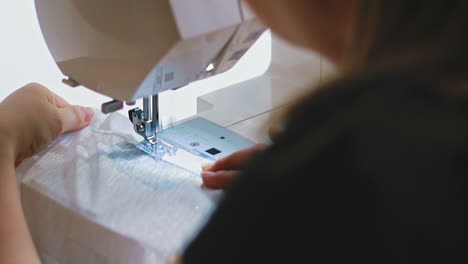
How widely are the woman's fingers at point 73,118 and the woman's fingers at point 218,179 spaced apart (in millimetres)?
281

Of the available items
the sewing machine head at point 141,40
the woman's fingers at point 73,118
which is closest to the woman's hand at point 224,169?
the sewing machine head at point 141,40

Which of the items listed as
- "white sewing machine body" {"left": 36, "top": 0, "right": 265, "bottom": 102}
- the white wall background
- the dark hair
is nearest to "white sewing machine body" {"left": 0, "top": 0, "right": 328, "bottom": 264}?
"white sewing machine body" {"left": 36, "top": 0, "right": 265, "bottom": 102}

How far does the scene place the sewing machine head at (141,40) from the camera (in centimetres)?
80

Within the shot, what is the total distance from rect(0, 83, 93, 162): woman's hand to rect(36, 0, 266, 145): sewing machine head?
12 cm

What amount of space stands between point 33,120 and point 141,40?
32 centimetres

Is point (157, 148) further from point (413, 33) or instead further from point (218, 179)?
point (413, 33)

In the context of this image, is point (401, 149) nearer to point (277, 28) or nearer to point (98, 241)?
point (277, 28)

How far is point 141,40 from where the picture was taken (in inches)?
32.6

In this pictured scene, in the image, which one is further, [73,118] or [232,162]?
[73,118]

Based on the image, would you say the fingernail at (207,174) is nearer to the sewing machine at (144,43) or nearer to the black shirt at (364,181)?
the sewing machine at (144,43)

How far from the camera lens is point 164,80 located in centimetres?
89

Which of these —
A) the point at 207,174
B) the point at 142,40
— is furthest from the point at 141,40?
the point at 207,174

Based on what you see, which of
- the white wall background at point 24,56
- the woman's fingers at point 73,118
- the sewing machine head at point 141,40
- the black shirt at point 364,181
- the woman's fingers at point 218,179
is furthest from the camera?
the white wall background at point 24,56

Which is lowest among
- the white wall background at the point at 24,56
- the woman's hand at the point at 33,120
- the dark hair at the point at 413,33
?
the white wall background at the point at 24,56
